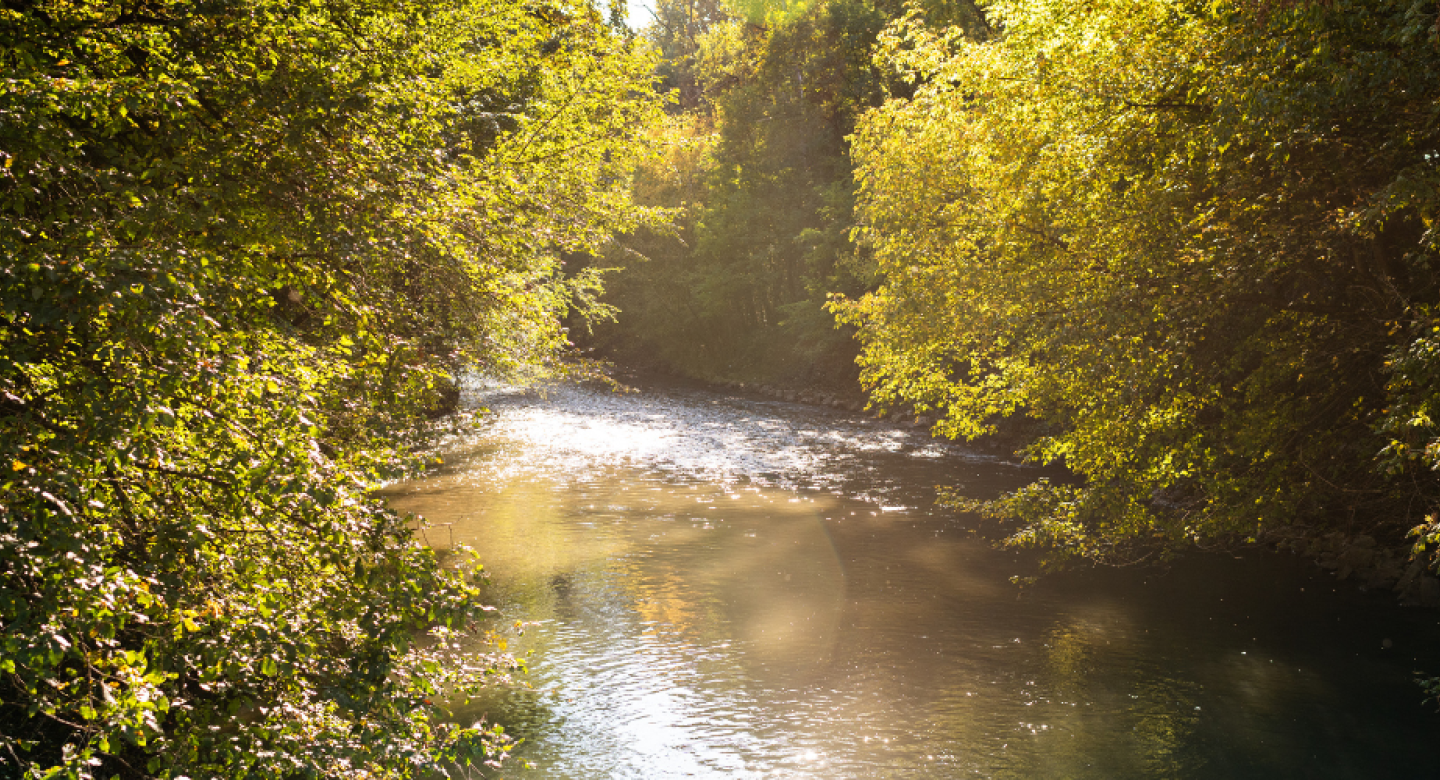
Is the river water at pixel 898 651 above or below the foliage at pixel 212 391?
below

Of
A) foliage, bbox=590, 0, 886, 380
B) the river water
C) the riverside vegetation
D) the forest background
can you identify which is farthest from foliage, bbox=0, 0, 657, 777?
foliage, bbox=590, 0, 886, 380

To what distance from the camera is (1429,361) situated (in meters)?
8.39

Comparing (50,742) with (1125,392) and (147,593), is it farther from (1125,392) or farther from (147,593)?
(1125,392)

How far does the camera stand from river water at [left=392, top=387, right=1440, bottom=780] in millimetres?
10695

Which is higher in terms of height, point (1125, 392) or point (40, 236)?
point (40, 236)

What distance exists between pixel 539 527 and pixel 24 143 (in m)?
15.9

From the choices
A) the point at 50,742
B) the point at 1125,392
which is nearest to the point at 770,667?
the point at 1125,392

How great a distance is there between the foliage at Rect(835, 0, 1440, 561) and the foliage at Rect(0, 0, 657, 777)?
27.3ft

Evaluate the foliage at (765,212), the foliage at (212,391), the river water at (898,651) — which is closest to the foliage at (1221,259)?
the river water at (898,651)

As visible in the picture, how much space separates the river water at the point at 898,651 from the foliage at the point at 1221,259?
1.65 metres

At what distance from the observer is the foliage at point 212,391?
484cm

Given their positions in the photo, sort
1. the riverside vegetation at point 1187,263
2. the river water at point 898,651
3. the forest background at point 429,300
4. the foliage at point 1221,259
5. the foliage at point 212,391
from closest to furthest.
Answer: the foliage at point 212,391, the forest background at point 429,300, the foliage at point 1221,259, the riverside vegetation at point 1187,263, the river water at point 898,651

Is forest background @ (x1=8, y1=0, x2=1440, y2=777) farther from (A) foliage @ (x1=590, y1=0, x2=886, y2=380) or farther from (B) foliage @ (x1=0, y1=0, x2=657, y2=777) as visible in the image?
(A) foliage @ (x1=590, y1=0, x2=886, y2=380)

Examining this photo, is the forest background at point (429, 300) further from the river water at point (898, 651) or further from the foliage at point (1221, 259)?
the river water at point (898, 651)
